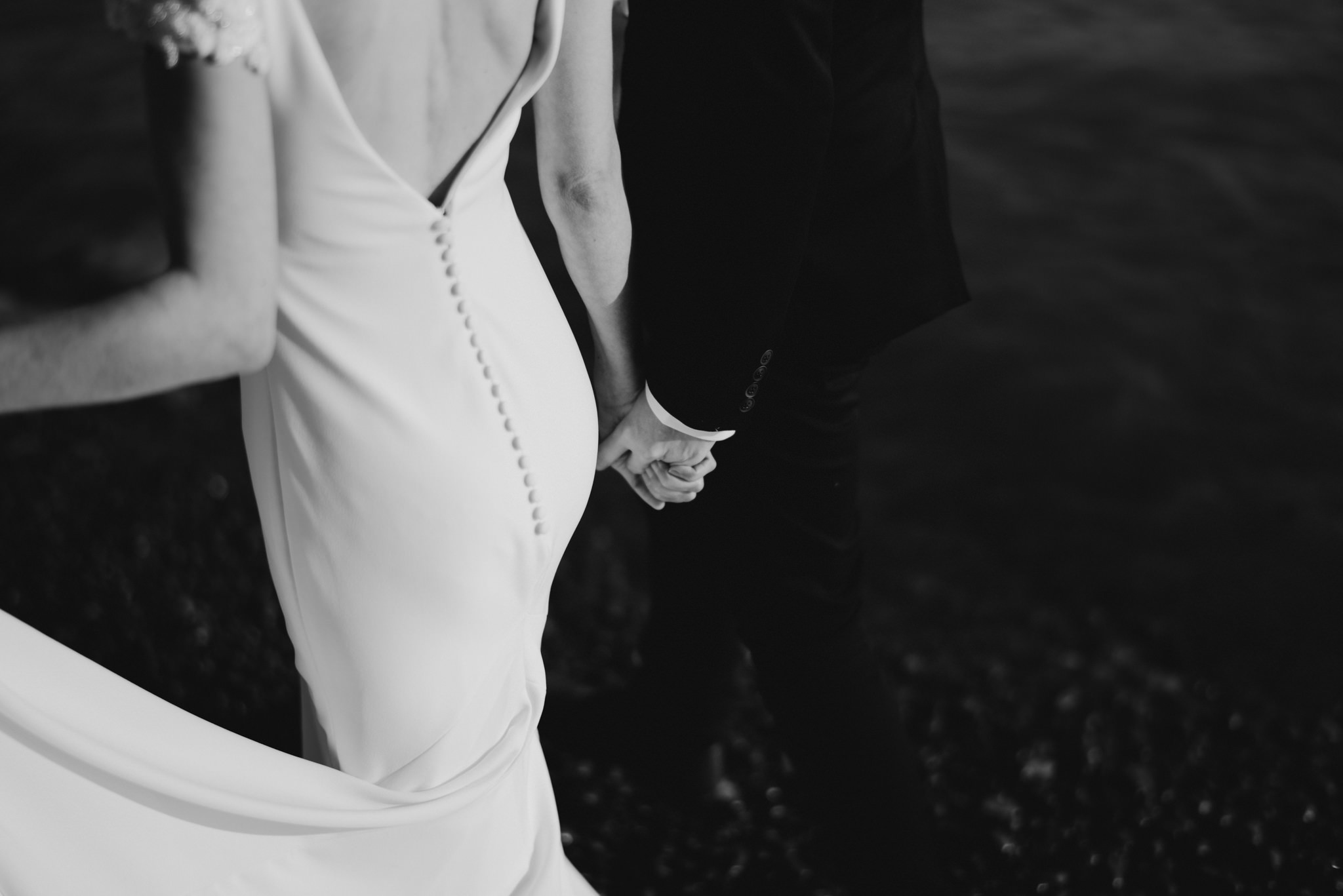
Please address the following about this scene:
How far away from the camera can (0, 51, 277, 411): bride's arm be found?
3.25 feet

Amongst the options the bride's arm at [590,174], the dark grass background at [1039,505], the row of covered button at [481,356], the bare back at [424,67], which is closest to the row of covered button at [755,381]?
the bride's arm at [590,174]

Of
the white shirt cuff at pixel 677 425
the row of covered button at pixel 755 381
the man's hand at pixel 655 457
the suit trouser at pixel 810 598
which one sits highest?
the row of covered button at pixel 755 381

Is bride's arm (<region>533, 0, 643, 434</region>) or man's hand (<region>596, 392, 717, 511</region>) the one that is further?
man's hand (<region>596, 392, 717, 511</region>)

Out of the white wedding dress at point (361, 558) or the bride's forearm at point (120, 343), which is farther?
the white wedding dress at point (361, 558)

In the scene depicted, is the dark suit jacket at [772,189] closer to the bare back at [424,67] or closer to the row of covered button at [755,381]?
the row of covered button at [755,381]

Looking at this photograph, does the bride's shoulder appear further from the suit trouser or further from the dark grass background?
the dark grass background

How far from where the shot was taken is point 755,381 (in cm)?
167

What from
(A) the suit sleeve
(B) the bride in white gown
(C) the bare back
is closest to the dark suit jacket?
(A) the suit sleeve

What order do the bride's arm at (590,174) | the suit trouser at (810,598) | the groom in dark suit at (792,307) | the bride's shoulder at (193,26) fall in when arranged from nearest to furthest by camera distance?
the bride's shoulder at (193,26) < the bride's arm at (590,174) < the groom in dark suit at (792,307) < the suit trouser at (810,598)

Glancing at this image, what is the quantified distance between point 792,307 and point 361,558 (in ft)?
2.42

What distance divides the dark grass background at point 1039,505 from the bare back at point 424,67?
1.62 m

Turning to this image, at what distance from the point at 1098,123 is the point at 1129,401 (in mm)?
2167

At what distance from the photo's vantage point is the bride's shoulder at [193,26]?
953mm

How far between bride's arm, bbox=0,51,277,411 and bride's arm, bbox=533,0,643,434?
432 millimetres
